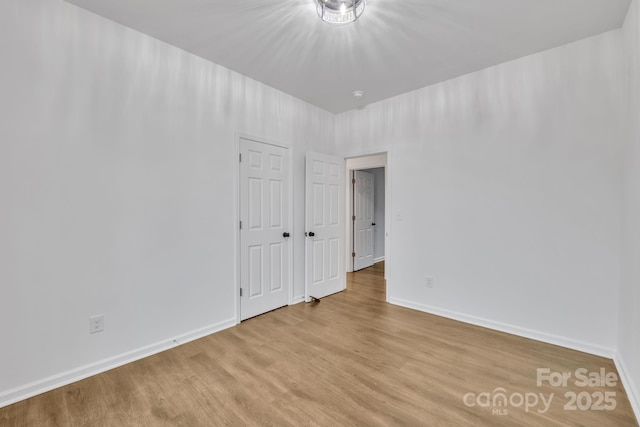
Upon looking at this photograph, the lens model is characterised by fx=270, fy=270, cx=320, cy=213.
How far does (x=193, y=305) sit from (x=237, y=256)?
64 cm

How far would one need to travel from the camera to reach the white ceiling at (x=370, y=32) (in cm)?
201

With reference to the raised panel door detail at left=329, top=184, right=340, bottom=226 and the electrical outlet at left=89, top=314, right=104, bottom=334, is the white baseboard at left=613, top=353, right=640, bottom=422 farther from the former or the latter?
the electrical outlet at left=89, top=314, right=104, bottom=334

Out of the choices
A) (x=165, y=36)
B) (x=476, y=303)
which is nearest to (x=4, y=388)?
(x=165, y=36)

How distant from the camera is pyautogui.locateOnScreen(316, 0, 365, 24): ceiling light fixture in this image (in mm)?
1882

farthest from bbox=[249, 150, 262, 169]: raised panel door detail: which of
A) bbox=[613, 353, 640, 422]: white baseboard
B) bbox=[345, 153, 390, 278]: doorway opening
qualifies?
bbox=[613, 353, 640, 422]: white baseboard

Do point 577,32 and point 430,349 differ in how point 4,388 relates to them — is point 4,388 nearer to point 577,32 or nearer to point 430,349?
point 430,349

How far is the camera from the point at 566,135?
8.05 ft

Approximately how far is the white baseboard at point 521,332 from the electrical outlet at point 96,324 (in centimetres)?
315

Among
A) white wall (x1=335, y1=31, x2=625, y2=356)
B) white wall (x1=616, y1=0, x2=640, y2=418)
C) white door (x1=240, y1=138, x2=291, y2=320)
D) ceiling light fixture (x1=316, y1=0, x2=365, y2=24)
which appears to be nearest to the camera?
A: white wall (x1=616, y1=0, x2=640, y2=418)

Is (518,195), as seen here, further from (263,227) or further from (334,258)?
(263,227)

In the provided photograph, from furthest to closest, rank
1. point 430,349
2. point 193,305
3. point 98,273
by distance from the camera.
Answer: point 193,305 → point 430,349 → point 98,273

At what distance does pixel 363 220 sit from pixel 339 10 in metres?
4.28

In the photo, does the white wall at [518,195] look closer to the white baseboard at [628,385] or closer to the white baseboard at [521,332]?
the white baseboard at [521,332]

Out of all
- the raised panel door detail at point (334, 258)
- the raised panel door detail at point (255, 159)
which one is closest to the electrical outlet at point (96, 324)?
the raised panel door detail at point (255, 159)
